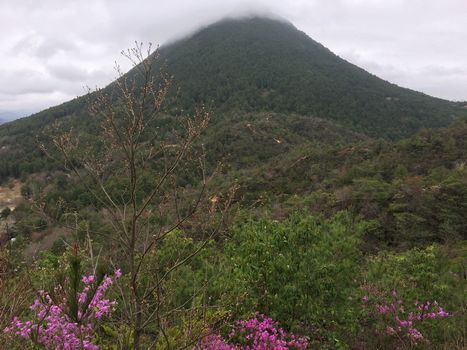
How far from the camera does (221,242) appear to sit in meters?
11.6

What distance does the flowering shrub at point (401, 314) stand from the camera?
207 inches

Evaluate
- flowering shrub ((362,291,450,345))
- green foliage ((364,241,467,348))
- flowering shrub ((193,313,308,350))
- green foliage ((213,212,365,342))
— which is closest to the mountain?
green foliage ((364,241,467,348))

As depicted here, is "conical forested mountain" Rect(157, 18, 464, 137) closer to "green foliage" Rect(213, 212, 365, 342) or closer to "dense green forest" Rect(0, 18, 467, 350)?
"dense green forest" Rect(0, 18, 467, 350)

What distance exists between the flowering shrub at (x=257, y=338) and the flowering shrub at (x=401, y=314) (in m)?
1.41

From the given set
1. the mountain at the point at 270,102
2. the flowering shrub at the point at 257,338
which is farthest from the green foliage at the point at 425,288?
the mountain at the point at 270,102

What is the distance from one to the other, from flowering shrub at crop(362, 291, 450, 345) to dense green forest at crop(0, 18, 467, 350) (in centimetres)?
2

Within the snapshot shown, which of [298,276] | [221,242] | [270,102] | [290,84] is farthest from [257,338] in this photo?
[290,84]

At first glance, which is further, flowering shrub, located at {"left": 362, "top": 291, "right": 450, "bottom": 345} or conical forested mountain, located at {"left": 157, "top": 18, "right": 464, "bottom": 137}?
conical forested mountain, located at {"left": 157, "top": 18, "right": 464, "bottom": 137}

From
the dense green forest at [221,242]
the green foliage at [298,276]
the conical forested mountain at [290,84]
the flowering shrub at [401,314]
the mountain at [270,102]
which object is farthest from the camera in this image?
the conical forested mountain at [290,84]

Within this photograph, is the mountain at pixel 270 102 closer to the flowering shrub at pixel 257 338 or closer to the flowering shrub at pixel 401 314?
the flowering shrub at pixel 401 314

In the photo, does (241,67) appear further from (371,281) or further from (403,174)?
(371,281)

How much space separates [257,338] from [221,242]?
692 centimetres

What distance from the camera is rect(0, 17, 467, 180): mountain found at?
46.3m

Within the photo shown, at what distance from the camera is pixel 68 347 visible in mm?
3176
